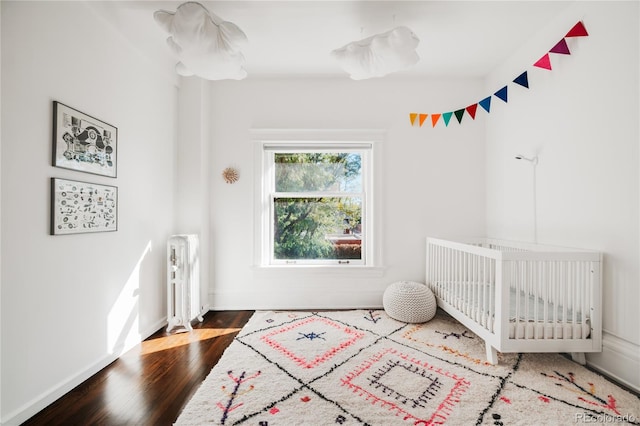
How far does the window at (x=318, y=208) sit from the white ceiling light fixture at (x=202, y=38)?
46.5 inches

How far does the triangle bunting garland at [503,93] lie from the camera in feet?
6.20

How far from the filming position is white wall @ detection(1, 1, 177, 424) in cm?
137

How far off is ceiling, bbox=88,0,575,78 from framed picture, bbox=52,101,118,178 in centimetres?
73

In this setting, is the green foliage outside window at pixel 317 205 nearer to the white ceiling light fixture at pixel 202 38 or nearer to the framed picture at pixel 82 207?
the white ceiling light fixture at pixel 202 38

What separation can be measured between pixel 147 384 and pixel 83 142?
1.46 m

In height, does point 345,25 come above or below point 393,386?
above

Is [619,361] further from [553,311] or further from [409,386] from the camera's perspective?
[409,386]

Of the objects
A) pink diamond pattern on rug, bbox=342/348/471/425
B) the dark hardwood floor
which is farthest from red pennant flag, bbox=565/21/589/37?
the dark hardwood floor

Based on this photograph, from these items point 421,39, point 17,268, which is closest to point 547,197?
point 421,39

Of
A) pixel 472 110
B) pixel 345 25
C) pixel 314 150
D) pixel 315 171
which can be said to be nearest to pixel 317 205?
pixel 315 171

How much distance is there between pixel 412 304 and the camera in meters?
2.51

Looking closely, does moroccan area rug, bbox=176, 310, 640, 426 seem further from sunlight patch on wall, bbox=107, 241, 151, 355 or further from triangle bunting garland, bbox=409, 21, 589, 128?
triangle bunting garland, bbox=409, 21, 589, 128

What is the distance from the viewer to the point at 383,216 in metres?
2.97

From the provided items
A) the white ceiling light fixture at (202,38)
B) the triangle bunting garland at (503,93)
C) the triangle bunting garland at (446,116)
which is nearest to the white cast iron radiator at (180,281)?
the white ceiling light fixture at (202,38)
